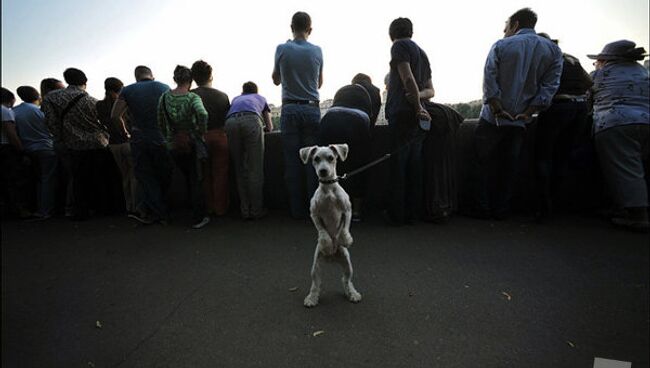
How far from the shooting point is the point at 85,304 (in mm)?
2922

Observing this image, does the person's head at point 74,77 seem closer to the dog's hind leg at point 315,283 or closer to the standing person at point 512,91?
the dog's hind leg at point 315,283

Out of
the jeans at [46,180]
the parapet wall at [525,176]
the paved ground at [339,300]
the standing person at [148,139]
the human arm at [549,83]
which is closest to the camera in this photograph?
the paved ground at [339,300]

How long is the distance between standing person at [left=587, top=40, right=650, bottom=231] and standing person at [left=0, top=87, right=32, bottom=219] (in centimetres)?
901

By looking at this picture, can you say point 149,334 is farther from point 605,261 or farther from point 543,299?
point 605,261

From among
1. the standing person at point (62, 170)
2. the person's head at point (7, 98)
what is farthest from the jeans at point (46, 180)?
the person's head at point (7, 98)

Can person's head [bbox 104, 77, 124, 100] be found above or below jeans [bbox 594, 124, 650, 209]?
above

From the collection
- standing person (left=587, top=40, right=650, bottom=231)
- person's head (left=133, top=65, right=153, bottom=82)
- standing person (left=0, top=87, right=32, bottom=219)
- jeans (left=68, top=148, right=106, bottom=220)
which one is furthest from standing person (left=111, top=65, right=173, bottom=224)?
standing person (left=587, top=40, right=650, bottom=231)

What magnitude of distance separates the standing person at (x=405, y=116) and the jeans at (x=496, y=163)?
0.95 metres

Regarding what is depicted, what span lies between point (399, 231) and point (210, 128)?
3359 millimetres

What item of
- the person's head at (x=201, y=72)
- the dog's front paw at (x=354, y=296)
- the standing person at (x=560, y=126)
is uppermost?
the person's head at (x=201, y=72)

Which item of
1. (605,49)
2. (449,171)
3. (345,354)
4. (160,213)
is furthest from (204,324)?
(605,49)

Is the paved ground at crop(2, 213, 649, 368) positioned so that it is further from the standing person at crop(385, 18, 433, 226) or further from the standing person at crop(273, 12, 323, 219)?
the standing person at crop(273, 12, 323, 219)

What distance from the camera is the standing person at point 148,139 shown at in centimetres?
455

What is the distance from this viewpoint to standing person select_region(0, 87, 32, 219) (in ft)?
16.9
